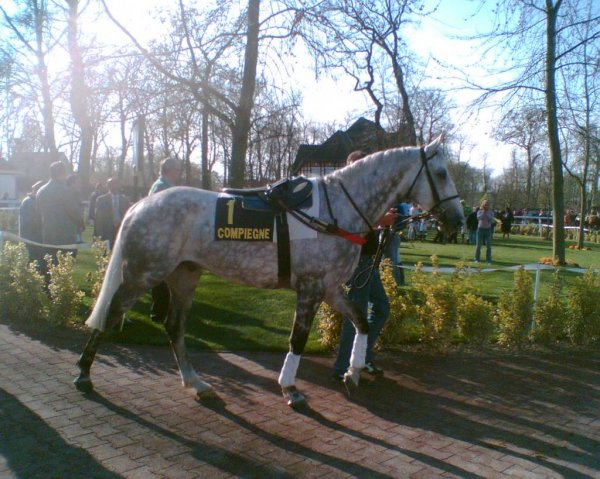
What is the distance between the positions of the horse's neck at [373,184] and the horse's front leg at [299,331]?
71 centimetres

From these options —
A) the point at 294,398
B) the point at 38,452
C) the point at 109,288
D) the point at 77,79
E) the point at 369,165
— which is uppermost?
the point at 77,79

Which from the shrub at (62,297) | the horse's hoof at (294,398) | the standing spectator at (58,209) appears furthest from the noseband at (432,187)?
the standing spectator at (58,209)

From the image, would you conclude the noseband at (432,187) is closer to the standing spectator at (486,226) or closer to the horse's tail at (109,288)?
the horse's tail at (109,288)

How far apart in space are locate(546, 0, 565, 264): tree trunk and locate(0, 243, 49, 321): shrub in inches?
469

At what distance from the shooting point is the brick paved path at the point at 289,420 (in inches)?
142

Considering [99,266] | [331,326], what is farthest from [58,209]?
[331,326]

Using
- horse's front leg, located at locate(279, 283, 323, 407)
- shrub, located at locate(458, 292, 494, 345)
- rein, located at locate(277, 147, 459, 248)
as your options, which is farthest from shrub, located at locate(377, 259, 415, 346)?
horse's front leg, located at locate(279, 283, 323, 407)

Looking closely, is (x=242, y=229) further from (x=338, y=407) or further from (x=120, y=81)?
(x=120, y=81)

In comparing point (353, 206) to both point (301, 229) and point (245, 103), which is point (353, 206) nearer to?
point (301, 229)

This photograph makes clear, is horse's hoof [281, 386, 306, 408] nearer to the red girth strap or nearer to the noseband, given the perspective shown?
the red girth strap

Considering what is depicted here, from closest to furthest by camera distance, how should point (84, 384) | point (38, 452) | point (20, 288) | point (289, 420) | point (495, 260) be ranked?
point (38, 452), point (289, 420), point (84, 384), point (20, 288), point (495, 260)

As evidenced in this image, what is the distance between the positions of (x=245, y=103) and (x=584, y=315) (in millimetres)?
6478

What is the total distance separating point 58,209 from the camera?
8047mm

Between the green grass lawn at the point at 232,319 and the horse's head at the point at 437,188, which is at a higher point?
the horse's head at the point at 437,188
